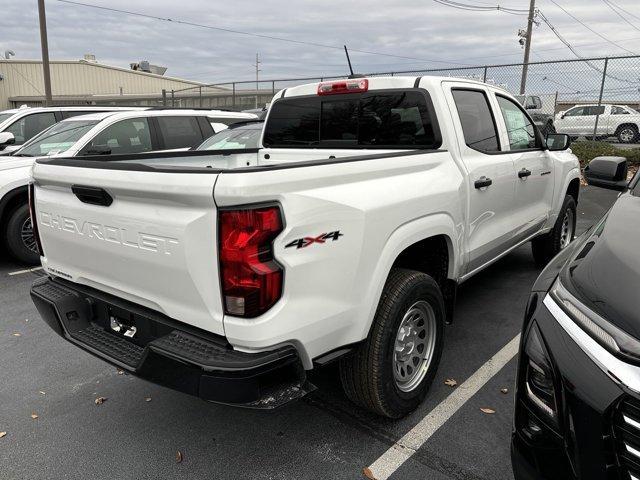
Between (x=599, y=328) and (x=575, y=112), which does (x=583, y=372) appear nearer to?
(x=599, y=328)

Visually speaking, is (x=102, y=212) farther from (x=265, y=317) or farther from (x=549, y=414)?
(x=549, y=414)

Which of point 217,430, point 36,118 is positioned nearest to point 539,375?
point 217,430

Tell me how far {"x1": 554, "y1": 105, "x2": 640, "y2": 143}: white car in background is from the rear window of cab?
15.7m

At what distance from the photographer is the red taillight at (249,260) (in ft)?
6.63

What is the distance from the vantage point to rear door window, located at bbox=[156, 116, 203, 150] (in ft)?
25.4

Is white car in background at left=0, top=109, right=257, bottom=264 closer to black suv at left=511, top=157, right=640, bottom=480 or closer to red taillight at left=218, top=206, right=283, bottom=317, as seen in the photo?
red taillight at left=218, top=206, right=283, bottom=317

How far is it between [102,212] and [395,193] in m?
1.51

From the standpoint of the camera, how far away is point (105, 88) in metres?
41.6

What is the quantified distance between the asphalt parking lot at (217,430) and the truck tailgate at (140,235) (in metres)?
0.91

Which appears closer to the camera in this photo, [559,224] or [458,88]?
[458,88]

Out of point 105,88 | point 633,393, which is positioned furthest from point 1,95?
point 633,393

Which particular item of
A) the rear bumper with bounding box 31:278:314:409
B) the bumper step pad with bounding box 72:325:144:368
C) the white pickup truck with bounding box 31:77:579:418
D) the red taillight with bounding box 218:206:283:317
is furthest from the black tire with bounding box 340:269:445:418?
the bumper step pad with bounding box 72:325:144:368

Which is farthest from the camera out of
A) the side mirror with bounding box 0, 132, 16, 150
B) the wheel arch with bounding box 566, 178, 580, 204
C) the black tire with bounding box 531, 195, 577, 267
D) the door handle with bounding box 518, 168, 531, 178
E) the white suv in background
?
the white suv in background

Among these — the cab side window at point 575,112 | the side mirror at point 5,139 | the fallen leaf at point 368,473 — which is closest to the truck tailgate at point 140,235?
the fallen leaf at point 368,473
